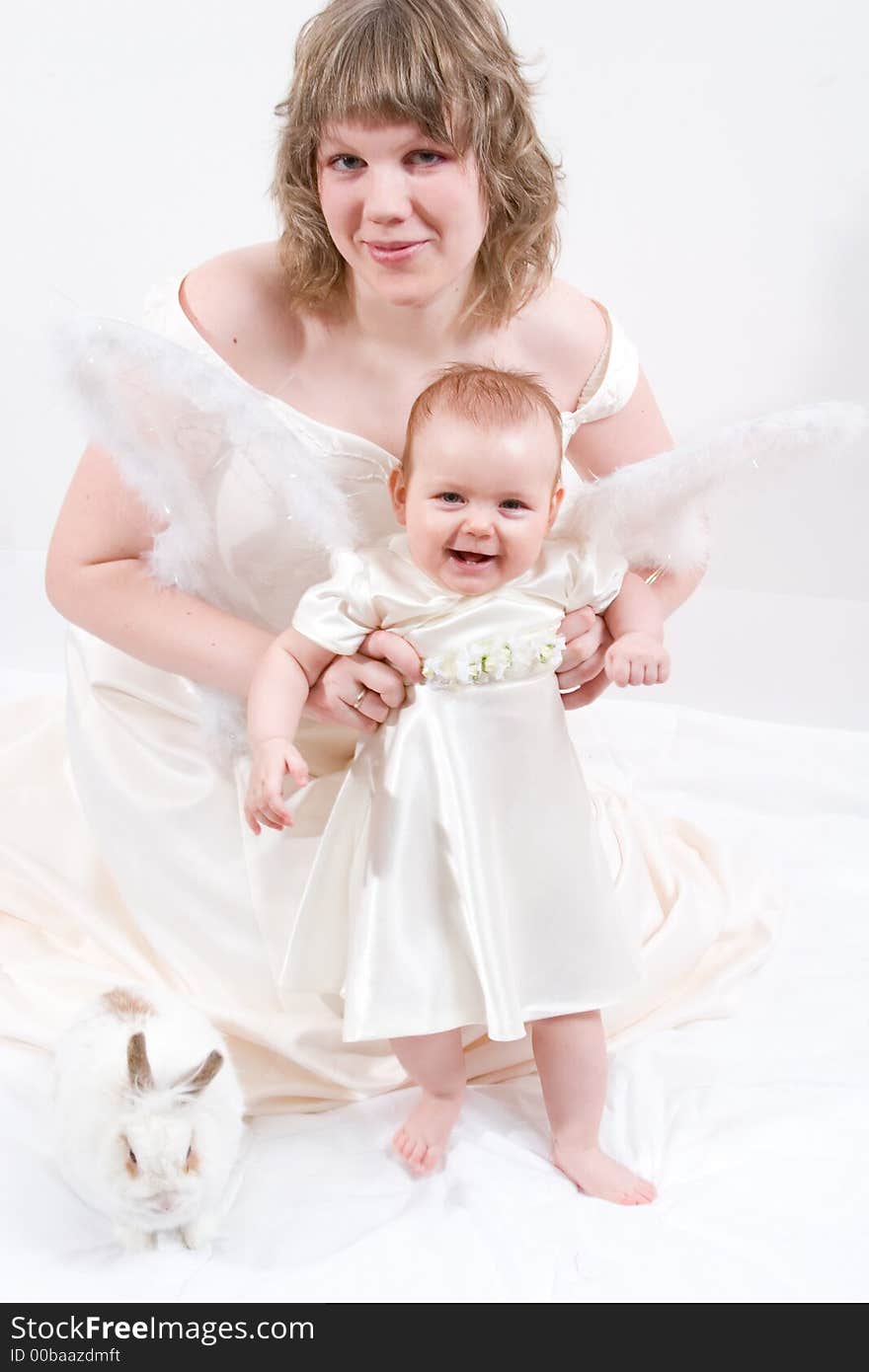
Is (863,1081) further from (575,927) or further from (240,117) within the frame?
(240,117)

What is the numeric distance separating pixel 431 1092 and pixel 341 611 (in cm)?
54

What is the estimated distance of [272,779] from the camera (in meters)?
1.46

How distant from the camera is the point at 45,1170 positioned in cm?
163

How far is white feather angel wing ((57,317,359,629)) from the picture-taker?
1537 mm

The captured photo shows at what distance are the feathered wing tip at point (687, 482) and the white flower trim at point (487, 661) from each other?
163 millimetres

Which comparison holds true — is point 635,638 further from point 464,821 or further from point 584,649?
point 464,821

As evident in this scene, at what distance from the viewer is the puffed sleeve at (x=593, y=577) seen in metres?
1.62

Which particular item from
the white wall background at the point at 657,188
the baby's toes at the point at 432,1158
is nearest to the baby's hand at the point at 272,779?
the baby's toes at the point at 432,1158

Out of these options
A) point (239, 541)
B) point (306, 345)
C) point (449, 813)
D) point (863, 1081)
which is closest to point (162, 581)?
point (239, 541)

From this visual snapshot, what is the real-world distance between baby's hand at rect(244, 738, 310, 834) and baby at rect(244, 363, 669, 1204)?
24mm

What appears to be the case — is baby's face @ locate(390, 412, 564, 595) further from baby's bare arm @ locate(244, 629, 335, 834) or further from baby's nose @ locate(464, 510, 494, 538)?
baby's bare arm @ locate(244, 629, 335, 834)

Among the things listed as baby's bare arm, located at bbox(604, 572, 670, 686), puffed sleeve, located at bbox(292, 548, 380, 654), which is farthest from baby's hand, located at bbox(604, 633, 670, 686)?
puffed sleeve, located at bbox(292, 548, 380, 654)

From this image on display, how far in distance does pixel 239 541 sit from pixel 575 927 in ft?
1.92
